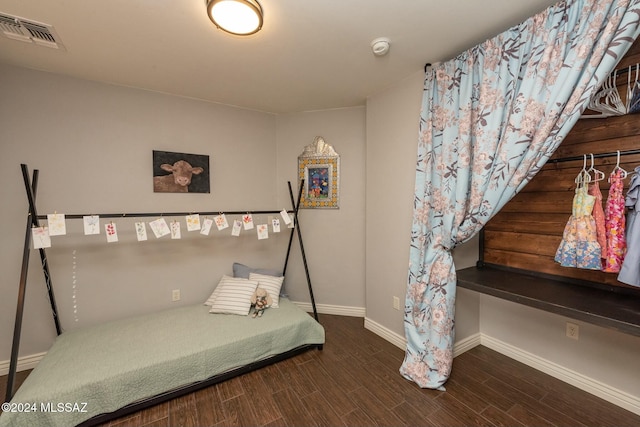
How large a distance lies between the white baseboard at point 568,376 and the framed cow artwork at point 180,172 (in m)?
3.13

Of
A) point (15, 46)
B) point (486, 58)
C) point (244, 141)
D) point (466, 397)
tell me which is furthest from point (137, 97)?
point (466, 397)

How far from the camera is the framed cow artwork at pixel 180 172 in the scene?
258cm

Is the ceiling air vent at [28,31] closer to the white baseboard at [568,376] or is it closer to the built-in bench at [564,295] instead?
the built-in bench at [564,295]

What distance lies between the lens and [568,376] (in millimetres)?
1887

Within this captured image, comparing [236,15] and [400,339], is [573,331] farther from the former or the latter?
[236,15]

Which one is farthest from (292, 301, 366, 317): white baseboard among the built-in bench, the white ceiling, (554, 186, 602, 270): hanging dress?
the white ceiling

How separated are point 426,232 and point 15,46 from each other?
10.5ft

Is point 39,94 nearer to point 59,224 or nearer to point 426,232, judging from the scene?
point 59,224

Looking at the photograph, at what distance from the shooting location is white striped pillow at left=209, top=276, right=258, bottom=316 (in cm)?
244

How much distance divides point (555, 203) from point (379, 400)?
180 cm

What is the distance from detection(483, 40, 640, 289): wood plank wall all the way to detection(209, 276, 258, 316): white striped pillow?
2.15 m

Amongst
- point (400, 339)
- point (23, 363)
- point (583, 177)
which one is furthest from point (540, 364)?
point (23, 363)

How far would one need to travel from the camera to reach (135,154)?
249 centimetres

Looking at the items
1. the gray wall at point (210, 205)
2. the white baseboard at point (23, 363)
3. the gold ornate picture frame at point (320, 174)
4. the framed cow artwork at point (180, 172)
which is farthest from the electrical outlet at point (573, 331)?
the white baseboard at point (23, 363)
